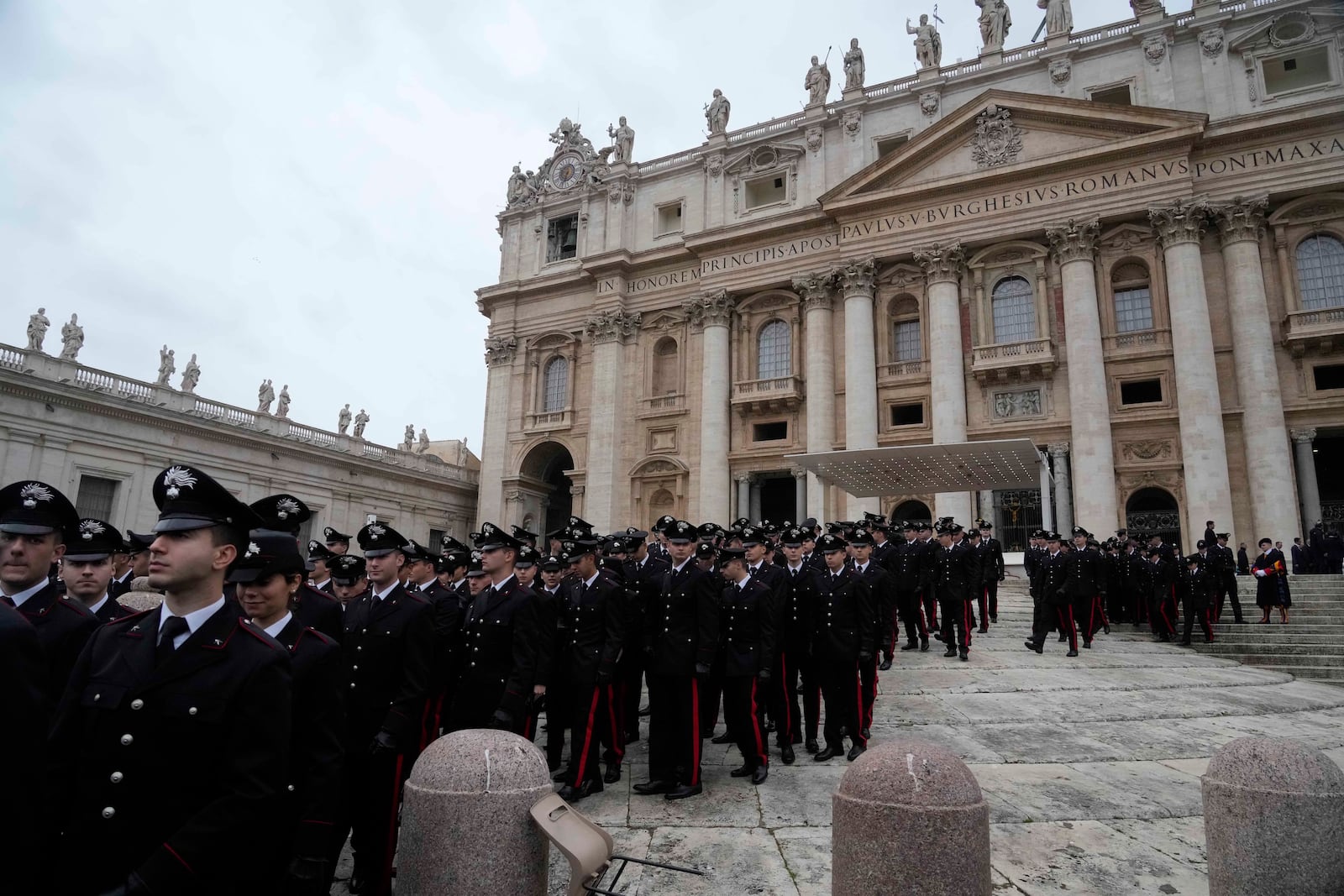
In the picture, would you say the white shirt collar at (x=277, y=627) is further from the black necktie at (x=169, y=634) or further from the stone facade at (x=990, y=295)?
the stone facade at (x=990, y=295)

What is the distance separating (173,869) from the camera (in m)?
2.48

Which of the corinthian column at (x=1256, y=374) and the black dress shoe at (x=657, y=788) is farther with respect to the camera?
the corinthian column at (x=1256, y=374)

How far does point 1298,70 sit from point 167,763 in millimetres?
36216

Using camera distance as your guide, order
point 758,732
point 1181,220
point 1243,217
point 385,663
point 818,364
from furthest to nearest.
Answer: point 818,364 → point 1181,220 → point 1243,217 → point 758,732 → point 385,663

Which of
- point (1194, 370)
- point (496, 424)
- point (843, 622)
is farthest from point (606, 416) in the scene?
point (843, 622)

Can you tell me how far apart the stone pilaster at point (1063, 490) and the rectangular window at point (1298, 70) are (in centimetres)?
1438

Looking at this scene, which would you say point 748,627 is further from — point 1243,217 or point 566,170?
point 566,170

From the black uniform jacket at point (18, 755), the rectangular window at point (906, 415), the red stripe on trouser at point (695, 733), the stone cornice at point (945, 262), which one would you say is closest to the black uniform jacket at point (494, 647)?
the red stripe on trouser at point (695, 733)

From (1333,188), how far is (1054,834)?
93.9 ft

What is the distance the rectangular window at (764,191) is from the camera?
34.5 m

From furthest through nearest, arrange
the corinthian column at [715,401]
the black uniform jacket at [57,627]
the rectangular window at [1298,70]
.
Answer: the corinthian column at [715,401] < the rectangular window at [1298,70] < the black uniform jacket at [57,627]

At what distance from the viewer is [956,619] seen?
43.8 ft

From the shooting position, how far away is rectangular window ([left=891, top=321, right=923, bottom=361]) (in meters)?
30.3

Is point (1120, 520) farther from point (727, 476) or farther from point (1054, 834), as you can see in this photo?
point (1054, 834)
